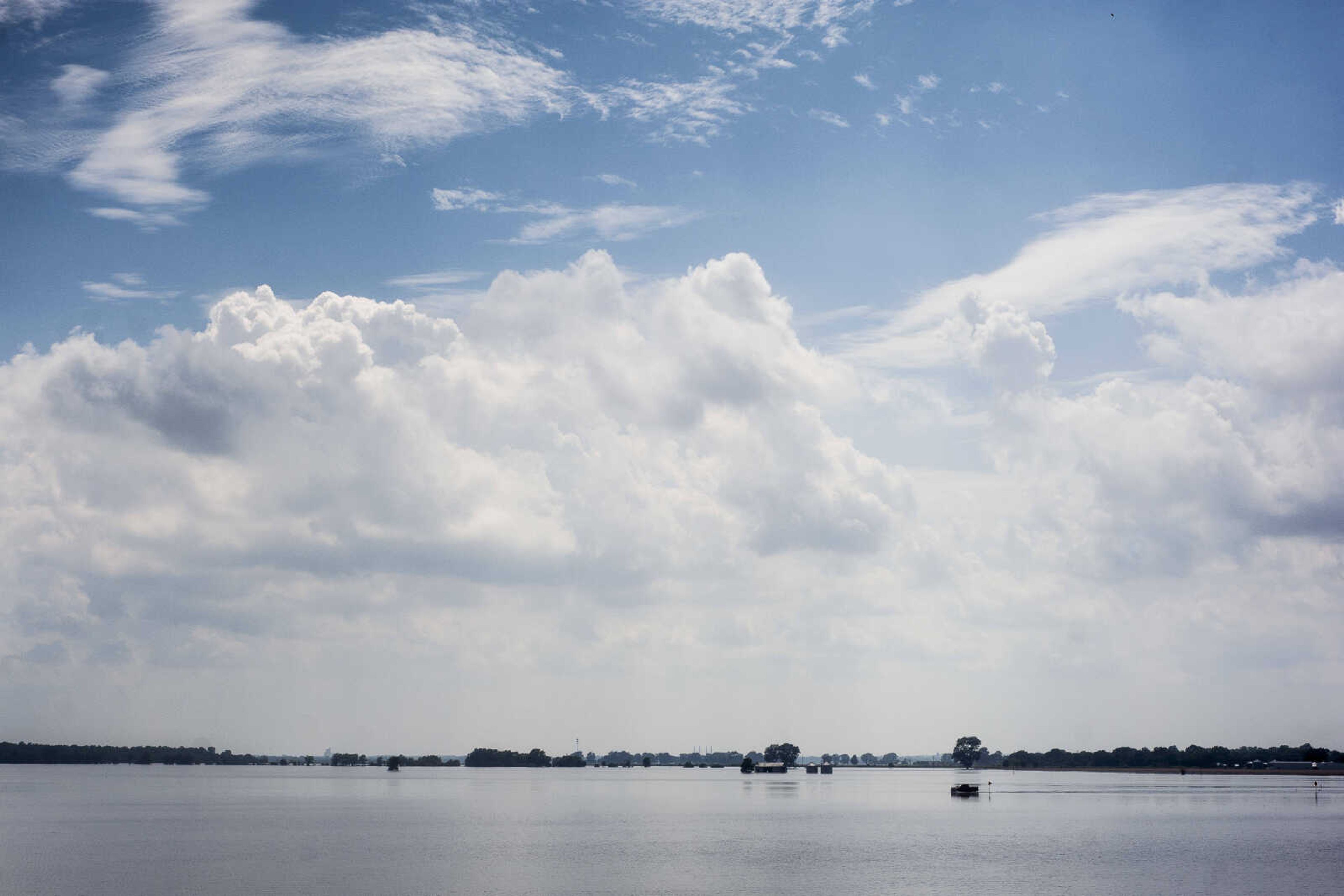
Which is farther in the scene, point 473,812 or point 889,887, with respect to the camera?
point 473,812

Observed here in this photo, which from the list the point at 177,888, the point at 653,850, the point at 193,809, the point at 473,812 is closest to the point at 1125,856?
the point at 653,850

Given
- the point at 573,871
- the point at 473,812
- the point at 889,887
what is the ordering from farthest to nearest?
the point at 473,812
the point at 573,871
the point at 889,887

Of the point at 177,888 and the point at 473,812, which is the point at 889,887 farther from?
the point at 473,812

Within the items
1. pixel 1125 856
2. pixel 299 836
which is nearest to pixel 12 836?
pixel 299 836

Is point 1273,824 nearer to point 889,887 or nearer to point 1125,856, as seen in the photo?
point 1125,856

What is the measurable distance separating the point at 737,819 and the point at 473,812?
41020mm

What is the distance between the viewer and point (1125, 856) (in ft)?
366

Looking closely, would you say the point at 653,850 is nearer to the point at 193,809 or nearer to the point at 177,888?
the point at 177,888

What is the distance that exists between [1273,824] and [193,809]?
153356mm

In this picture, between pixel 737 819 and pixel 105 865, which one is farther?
pixel 737 819

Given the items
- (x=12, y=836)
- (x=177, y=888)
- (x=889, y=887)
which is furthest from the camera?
(x=12, y=836)

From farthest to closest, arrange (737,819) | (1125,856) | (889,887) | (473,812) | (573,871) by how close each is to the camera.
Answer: (473,812)
(737,819)
(1125,856)
(573,871)
(889,887)

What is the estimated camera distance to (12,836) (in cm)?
12344

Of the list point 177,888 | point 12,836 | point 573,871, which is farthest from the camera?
point 12,836
